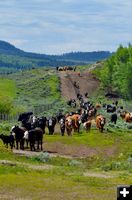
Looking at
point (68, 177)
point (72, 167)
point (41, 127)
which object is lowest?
point (72, 167)

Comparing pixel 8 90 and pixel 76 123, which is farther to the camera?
pixel 8 90

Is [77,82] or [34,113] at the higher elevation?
[77,82]

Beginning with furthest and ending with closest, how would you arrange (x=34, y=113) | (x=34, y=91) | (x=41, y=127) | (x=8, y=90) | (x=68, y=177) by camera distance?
(x=8, y=90) < (x=34, y=91) < (x=34, y=113) < (x=41, y=127) < (x=68, y=177)

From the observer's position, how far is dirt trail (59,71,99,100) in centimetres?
13975

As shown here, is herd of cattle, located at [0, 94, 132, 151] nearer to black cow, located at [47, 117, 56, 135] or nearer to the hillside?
black cow, located at [47, 117, 56, 135]

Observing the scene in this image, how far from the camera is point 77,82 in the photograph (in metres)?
150

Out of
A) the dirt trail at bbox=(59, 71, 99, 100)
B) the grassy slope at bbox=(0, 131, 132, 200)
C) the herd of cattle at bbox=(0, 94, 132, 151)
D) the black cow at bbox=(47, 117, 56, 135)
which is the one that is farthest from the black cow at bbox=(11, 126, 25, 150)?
the dirt trail at bbox=(59, 71, 99, 100)

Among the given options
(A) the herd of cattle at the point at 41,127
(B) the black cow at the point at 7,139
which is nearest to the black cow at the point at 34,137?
(A) the herd of cattle at the point at 41,127

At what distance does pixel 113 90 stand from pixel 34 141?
10316 centimetres

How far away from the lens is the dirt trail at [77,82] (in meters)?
140

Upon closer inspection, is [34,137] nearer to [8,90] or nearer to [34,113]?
[34,113]

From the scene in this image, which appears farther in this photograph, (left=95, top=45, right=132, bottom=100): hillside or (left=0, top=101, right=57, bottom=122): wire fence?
(left=95, top=45, right=132, bottom=100): hillside

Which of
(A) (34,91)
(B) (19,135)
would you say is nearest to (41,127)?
(B) (19,135)

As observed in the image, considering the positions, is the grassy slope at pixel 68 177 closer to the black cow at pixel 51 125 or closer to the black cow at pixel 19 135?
the black cow at pixel 19 135
